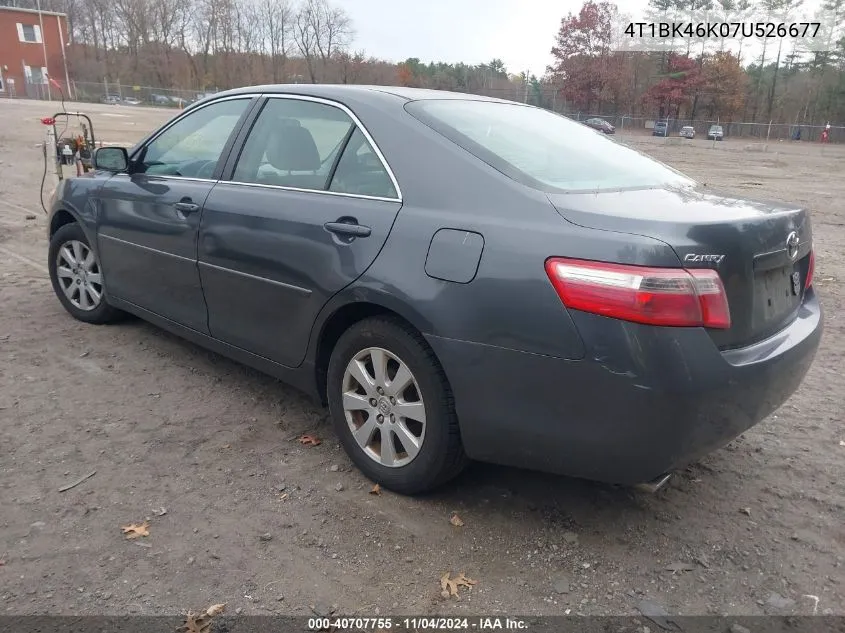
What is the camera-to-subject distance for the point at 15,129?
25.1 metres

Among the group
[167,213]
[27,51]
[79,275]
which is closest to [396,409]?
[167,213]

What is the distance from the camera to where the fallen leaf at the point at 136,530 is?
8.75 feet

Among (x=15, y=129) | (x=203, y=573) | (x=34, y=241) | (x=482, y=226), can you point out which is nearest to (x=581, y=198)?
(x=482, y=226)

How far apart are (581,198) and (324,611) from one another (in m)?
1.73

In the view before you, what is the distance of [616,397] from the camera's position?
7.32 feet

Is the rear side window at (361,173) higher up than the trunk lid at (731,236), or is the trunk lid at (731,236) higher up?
the rear side window at (361,173)

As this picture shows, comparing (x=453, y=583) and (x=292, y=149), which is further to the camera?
(x=292, y=149)

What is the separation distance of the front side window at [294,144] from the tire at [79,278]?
1731 millimetres

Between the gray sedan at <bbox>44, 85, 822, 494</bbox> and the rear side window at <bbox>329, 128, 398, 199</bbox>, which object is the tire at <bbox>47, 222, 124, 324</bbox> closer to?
the gray sedan at <bbox>44, 85, 822, 494</bbox>

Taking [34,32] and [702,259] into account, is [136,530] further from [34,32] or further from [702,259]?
[34,32]

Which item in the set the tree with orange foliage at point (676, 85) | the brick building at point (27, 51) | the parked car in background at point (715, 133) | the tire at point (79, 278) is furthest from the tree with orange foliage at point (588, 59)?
the tire at point (79, 278)

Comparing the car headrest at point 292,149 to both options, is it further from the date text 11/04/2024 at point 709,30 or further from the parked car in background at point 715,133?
the parked car in background at point 715,133

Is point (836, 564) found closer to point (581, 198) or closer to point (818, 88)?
point (581, 198)

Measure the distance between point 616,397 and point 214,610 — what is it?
5.01 ft
